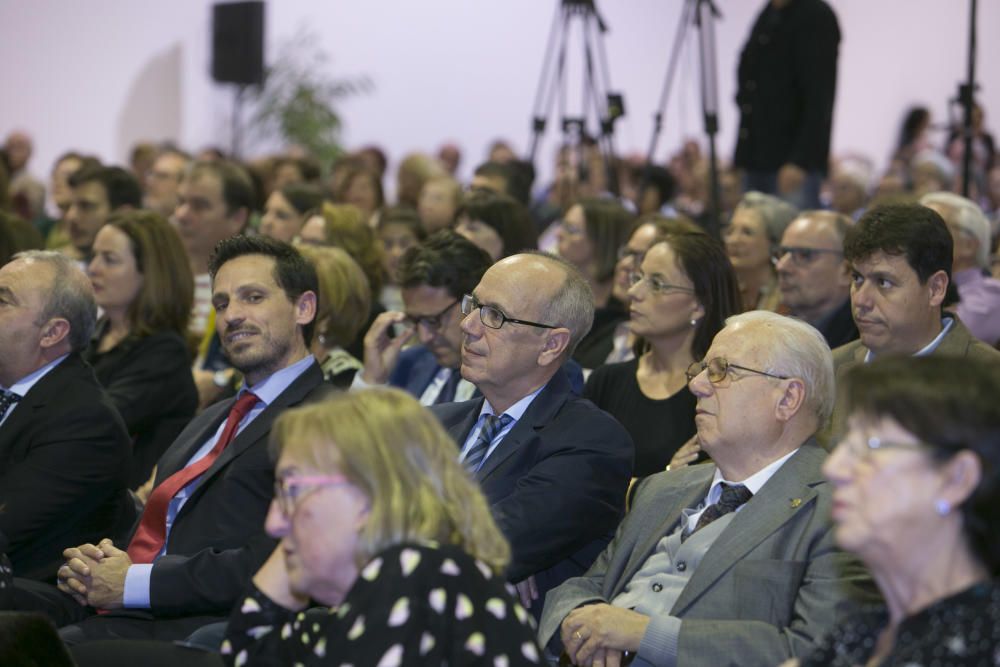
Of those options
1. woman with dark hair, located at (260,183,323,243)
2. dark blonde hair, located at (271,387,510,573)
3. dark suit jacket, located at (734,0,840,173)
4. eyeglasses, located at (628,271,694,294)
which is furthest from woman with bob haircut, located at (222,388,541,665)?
dark suit jacket, located at (734,0,840,173)

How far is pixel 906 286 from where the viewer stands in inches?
126

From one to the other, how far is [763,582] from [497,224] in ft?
8.67

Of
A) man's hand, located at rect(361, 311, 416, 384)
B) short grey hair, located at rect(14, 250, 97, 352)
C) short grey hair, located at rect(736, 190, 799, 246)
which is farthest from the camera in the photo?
short grey hair, located at rect(736, 190, 799, 246)

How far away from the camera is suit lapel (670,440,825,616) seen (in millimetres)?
2436

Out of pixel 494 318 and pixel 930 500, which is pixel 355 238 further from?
pixel 930 500

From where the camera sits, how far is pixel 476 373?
2.97 metres

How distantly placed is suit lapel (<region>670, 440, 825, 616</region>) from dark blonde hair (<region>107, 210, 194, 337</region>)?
2200 millimetres

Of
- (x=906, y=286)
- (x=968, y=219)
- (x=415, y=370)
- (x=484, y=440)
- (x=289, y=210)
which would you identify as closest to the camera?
(x=484, y=440)

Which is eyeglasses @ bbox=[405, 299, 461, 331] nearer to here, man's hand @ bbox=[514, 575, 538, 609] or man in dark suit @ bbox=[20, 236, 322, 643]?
man in dark suit @ bbox=[20, 236, 322, 643]

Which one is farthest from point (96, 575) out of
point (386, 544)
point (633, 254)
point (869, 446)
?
point (633, 254)

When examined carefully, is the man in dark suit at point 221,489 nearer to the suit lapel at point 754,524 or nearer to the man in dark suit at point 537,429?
the man in dark suit at point 537,429

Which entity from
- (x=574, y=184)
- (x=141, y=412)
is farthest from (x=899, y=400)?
(x=574, y=184)

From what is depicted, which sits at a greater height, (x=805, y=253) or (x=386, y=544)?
(x=805, y=253)

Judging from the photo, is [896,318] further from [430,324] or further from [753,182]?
[753,182]
